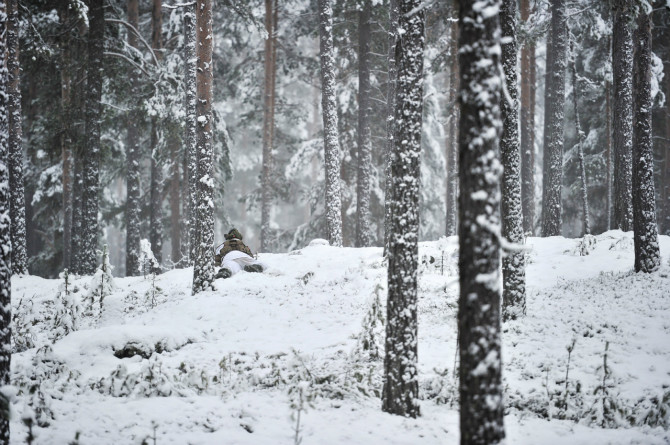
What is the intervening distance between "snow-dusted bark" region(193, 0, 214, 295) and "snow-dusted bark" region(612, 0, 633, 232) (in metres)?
9.68

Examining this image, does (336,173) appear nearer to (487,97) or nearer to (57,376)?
(57,376)

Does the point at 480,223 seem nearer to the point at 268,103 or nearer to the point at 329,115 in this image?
the point at 329,115

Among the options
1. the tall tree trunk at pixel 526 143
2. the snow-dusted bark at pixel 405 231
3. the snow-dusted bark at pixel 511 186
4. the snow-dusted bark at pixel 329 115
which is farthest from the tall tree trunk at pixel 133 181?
the tall tree trunk at pixel 526 143

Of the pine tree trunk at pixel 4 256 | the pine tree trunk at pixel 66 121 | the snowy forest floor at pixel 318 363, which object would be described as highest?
the pine tree trunk at pixel 66 121

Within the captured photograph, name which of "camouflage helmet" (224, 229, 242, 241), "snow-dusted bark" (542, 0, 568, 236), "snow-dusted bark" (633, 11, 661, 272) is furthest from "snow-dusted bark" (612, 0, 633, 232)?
"camouflage helmet" (224, 229, 242, 241)

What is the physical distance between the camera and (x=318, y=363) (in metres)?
7.66

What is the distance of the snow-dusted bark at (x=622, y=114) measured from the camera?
12484 millimetres

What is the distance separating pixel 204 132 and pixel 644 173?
9.41 meters

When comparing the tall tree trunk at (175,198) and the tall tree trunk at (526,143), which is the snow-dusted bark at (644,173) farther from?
the tall tree trunk at (175,198)

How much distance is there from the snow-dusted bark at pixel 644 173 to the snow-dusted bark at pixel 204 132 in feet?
30.0

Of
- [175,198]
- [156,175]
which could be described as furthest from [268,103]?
[175,198]

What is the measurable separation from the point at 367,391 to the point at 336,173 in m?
9.27

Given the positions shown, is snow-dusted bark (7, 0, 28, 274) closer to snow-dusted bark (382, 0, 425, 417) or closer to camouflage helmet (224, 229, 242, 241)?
camouflage helmet (224, 229, 242, 241)

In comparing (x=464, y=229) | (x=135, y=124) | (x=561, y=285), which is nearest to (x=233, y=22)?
(x=135, y=124)
